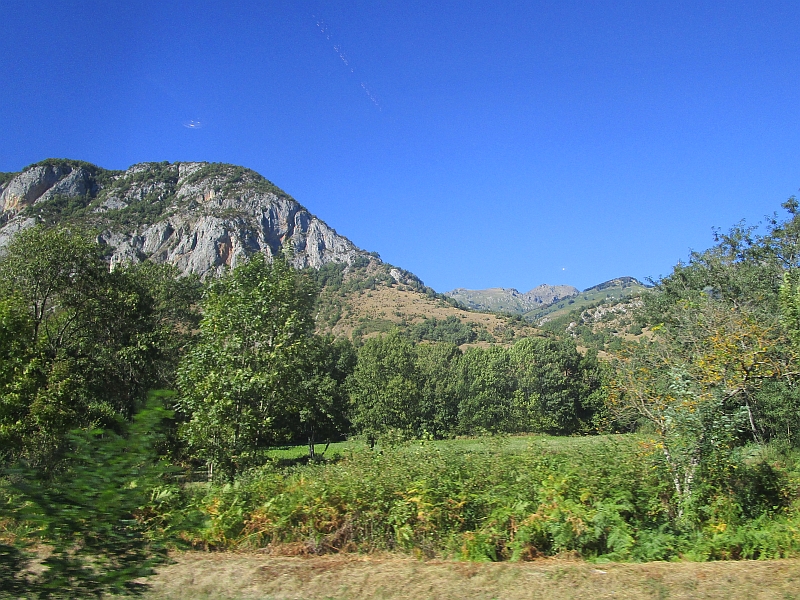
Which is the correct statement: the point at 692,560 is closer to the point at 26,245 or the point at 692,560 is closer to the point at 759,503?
the point at 759,503

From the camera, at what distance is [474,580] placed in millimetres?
6898

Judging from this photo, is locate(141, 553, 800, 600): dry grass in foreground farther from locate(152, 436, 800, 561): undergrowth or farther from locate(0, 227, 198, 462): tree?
locate(0, 227, 198, 462): tree

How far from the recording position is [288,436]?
15547 mm

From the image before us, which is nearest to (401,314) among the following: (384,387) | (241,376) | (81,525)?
(384,387)

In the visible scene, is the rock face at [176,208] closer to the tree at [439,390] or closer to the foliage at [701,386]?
the tree at [439,390]

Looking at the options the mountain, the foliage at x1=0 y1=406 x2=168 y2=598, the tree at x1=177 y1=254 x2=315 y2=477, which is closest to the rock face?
the mountain

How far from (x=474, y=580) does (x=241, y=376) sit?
7725mm

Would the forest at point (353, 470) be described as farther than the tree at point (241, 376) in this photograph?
No

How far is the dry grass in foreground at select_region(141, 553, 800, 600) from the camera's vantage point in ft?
21.3

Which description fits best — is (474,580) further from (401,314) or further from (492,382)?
(401,314)

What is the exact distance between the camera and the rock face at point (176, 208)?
112312mm

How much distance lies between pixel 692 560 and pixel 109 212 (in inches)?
4963

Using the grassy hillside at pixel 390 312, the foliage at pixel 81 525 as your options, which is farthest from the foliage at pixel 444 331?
the foliage at pixel 81 525

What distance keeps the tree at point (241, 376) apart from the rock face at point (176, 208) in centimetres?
8523
